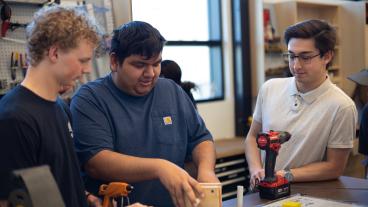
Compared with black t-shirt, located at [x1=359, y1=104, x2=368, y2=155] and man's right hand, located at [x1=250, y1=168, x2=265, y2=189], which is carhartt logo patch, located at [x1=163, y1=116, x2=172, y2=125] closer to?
man's right hand, located at [x1=250, y1=168, x2=265, y2=189]

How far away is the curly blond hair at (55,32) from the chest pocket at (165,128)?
44 cm

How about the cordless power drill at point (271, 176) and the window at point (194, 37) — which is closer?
the cordless power drill at point (271, 176)

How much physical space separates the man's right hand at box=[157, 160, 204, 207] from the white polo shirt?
0.78 metres

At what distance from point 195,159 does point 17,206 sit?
3.07 ft

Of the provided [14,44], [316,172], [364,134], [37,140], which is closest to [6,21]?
[14,44]

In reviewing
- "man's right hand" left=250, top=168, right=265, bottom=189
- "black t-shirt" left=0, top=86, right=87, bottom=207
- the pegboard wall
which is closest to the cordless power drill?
"man's right hand" left=250, top=168, right=265, bottom=189

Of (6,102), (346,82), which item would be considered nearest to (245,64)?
(346,82)

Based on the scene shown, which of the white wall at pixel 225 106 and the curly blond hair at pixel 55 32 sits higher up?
the curly blond hair at pixel 55 32

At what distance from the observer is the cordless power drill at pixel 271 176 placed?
5.13 feet

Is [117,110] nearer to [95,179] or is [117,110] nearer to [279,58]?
[95,179]

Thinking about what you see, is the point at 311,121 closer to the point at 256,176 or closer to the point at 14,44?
the point at 256,176

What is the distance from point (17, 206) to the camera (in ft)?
2.60

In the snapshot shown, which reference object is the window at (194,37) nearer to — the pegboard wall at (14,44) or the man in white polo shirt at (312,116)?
the pegboard wall at (14,44)

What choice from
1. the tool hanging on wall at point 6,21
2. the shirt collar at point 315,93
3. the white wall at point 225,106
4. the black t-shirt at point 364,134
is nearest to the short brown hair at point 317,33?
the shirt collar at point 315,93
